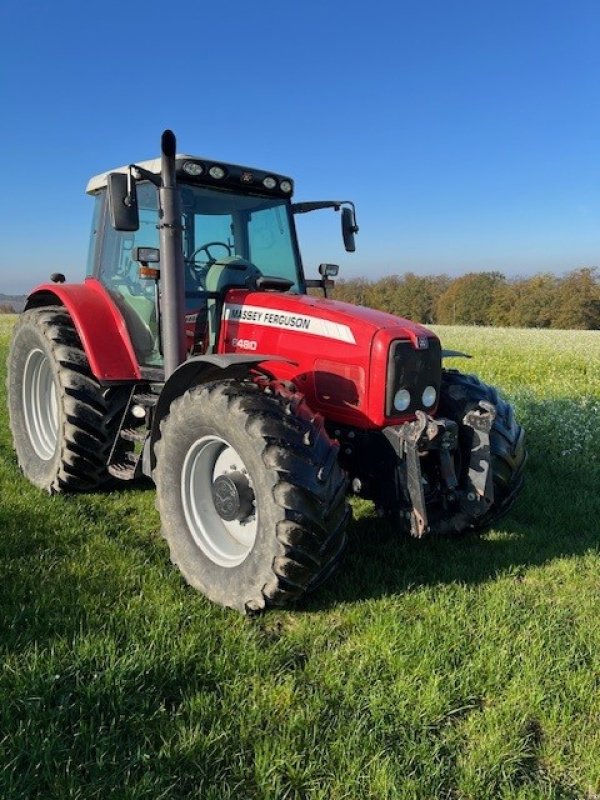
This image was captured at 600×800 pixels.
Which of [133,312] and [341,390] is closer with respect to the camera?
[341,390]

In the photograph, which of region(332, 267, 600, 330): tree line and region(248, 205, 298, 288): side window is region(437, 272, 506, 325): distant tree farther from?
region(248, 205, 298, 288): side window

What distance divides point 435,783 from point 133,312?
3.54m

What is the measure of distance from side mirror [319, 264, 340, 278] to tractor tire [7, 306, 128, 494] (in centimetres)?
174

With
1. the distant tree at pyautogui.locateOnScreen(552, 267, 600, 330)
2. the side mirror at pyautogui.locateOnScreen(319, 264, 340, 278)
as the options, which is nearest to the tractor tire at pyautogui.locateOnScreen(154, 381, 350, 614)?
the side mirror at pyautogui.locateOnScreen(319, 264, 340, 278)

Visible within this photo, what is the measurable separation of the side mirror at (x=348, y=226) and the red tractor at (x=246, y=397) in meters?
0.01

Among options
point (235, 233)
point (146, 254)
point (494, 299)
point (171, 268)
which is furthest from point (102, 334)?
point (494, 299)

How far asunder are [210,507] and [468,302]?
63381mm

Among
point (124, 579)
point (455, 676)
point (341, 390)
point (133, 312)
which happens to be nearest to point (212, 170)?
point (133, 312)

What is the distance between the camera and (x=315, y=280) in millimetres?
5078

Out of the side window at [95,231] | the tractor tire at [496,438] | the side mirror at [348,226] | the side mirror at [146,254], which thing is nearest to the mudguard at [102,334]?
the side window at [95,231]

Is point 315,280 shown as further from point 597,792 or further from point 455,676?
point 597,792

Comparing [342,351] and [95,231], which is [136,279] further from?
[342,351]

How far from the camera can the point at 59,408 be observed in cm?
462

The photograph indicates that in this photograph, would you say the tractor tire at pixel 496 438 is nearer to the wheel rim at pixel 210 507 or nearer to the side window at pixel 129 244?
the wheel rim at pixel 210 507
